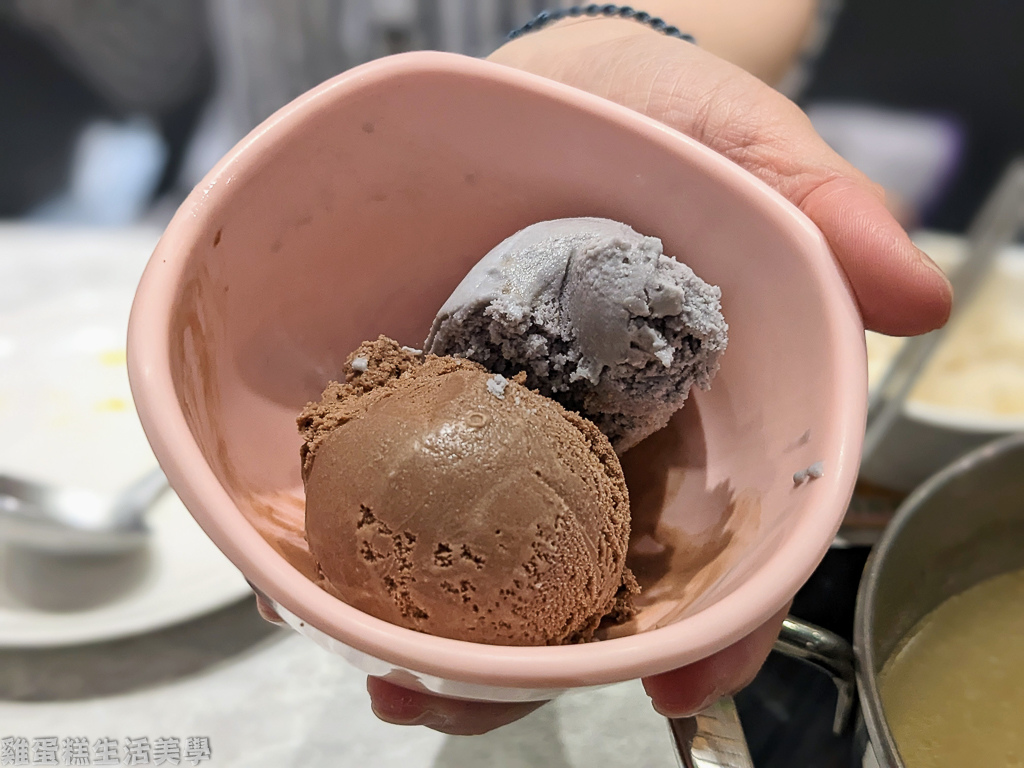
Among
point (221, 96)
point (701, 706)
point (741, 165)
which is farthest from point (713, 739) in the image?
point (221, 96)

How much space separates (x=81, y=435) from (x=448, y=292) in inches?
24.5

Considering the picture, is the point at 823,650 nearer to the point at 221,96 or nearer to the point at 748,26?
the point at 748,26

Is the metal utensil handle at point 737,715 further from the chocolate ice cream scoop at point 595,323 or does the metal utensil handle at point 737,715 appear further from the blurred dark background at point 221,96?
the blurred dark background at point 221,96

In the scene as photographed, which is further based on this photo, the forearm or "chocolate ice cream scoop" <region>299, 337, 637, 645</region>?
the forearm

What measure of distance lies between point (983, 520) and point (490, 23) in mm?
1189

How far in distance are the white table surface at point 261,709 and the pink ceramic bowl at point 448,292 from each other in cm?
22

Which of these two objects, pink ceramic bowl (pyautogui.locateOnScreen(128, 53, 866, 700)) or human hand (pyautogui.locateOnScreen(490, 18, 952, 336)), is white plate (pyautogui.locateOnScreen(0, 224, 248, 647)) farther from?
human hand (pyautogui.locateOnScreen(490, 18, 952, 336))

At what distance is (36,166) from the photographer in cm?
195

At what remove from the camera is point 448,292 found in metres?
0.65

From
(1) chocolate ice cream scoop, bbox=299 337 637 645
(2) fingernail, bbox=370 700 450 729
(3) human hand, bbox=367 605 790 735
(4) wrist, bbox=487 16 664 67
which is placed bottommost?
(2) fingernail, bbox=370 700 450 729

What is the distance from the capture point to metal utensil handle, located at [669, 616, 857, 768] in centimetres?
49

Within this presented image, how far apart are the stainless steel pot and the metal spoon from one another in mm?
633

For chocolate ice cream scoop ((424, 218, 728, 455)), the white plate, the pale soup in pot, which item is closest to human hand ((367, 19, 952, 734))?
chocolate ice cream scoop ((424, 218, 728, 455))

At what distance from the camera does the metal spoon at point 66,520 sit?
0.84 m
